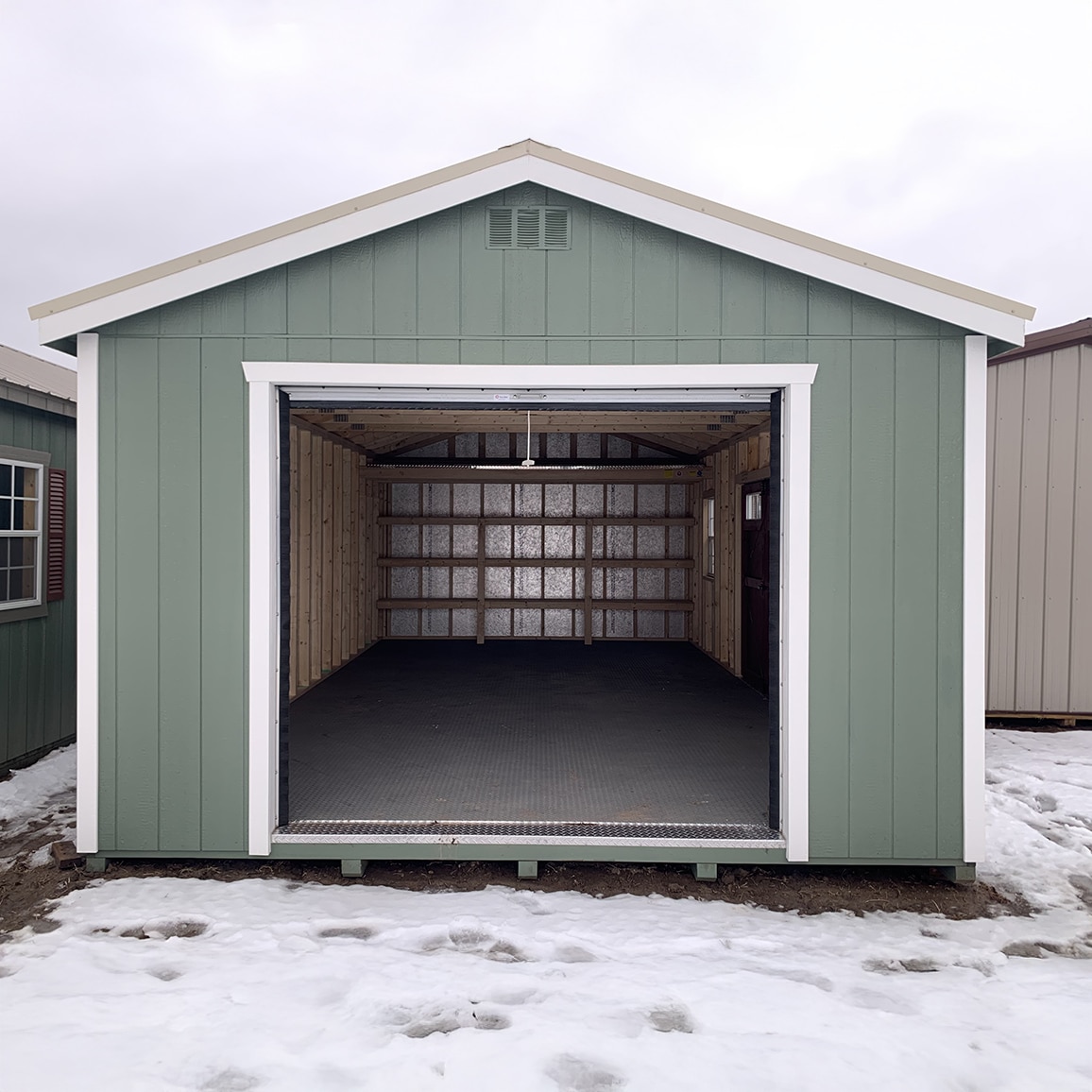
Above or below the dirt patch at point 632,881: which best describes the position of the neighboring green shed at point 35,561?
above

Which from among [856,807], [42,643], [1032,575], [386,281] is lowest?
[856,807]

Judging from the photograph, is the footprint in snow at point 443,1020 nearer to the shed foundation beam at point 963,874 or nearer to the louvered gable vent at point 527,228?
the shed foundation beam at point 963,874

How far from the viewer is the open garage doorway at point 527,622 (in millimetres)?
4344

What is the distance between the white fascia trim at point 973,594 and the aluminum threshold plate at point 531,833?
96cm

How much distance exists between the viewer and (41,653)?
233 inches

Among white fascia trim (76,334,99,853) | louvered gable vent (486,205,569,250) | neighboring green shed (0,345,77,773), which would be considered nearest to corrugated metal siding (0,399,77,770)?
neighboring green shed (0,345,77,773)

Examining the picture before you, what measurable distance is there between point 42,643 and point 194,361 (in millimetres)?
3299

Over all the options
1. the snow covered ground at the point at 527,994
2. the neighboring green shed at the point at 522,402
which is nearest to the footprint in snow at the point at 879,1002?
the snow covered ground at the point at 527,994

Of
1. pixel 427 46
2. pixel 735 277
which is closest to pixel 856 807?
pixel 735 277

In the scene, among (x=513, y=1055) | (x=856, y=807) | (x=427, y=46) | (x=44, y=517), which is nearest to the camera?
(x=513, y=1055)

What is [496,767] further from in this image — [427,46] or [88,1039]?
[427,46]

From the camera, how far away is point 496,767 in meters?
5.11

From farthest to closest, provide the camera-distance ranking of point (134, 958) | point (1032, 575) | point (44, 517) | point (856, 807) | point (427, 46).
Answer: point (427, 46) → point (1032, 575) → point (44, 517) → point (856, 807) → point (134, 958)

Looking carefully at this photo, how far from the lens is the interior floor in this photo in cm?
436
